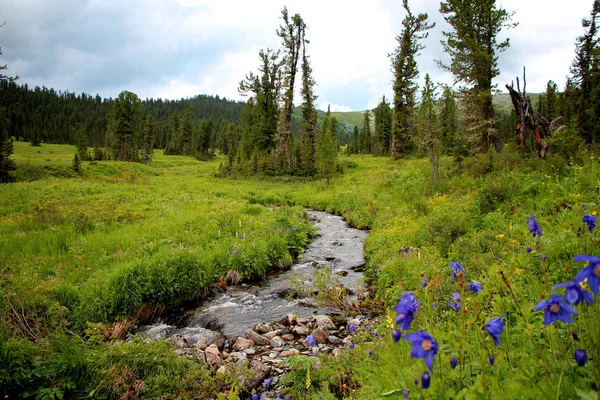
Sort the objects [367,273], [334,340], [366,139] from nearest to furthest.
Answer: [334,340] < [367,273] < [366,139]

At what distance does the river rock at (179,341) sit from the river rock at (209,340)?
22 centimetres

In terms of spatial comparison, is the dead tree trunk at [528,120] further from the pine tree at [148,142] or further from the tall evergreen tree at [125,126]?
the tall evergreen tree at [125,126]

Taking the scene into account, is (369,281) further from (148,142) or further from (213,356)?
(148,142)

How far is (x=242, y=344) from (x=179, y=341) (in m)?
1.17

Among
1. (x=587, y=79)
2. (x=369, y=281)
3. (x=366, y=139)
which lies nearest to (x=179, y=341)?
(x=369, y=281)

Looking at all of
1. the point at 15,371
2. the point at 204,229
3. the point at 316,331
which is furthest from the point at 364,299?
the point at 204,229

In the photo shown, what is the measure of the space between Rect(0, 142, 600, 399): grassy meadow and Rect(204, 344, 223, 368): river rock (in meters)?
0.32

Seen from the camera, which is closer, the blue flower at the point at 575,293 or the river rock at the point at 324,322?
the blue flower at the point at 575,293

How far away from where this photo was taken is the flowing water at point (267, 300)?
660 cm

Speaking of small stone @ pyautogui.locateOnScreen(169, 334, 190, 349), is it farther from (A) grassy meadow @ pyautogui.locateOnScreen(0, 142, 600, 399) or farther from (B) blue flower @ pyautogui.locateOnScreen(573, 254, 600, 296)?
(B) blue flower @ pyautogui.locateOnScreen(573, 254, 600, 296)

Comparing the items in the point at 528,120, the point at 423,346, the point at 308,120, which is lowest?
the point at 423,346

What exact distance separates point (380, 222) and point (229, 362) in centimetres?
1081

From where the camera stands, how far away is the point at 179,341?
571 centimetres

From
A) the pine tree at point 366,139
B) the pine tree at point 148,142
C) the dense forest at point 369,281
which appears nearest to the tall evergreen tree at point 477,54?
the dense forest at point 369,281
